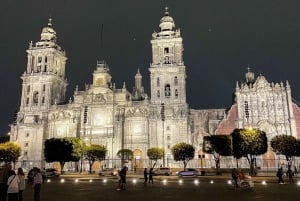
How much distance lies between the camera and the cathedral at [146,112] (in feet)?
232

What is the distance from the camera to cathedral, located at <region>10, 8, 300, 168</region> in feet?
232

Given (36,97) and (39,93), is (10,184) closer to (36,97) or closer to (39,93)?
(39,93)

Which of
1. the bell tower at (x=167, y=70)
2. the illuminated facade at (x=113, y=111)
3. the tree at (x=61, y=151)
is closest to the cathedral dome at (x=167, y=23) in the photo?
the illuminated facade at (x=113, y=111)

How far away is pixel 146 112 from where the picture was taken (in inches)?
3000

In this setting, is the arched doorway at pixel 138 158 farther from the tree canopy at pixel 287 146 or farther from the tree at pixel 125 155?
the tree canopy at pixel 287 146

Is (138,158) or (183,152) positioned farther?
(138,158)

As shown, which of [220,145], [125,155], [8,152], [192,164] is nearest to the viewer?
[220,145]

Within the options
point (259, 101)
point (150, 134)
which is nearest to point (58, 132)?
point (150, 134)

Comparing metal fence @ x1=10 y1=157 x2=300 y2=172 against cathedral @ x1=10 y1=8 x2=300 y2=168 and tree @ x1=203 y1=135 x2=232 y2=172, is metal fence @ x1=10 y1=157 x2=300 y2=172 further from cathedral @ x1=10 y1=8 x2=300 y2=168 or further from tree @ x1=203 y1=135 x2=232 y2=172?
tree @ x1=203 y1=135 x2=232 y2=172

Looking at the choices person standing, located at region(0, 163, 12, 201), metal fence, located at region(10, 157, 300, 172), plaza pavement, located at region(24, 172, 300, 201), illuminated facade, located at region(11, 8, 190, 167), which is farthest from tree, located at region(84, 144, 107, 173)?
person standing, located at region(0, 163, 12, 201)

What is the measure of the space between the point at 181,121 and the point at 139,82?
29.3 meters

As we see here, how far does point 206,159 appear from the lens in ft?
231

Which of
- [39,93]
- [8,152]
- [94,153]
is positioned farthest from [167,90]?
[8,152]

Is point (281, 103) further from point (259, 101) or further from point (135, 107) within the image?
point (135, 107)
